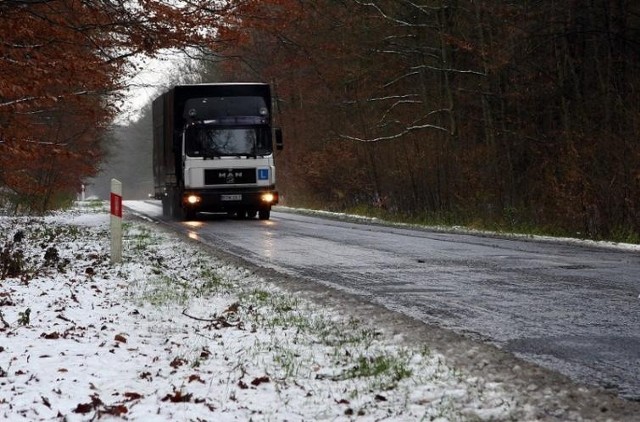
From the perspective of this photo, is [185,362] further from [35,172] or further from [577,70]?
[35,172]

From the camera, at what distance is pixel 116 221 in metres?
11.6

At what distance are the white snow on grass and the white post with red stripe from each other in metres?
2.30

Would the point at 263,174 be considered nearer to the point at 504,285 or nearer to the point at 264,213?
the point at 264,213

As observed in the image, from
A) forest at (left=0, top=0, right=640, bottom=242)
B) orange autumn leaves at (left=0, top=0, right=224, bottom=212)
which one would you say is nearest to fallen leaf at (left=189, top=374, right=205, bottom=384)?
orange autumn leaves at (left=0, top=0, right=224, bottom=212)

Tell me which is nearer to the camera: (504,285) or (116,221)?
(504,285)

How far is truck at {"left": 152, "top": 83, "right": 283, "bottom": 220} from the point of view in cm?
2384

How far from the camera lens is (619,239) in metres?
15.2

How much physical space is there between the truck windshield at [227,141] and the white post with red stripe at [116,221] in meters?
12.2

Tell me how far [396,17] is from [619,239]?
12683 millimetres

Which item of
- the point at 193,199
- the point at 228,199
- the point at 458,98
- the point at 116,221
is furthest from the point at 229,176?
the point at 116,221

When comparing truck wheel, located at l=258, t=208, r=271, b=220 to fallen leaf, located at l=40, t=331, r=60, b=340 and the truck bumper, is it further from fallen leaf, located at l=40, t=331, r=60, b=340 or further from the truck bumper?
fallen leaf, located at l=40, t=331, r=60, b=340

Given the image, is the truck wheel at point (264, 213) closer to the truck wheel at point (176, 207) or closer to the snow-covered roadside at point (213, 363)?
the truck wheel at point (176, 207)

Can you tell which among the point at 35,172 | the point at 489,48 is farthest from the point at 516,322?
the point at 35,172

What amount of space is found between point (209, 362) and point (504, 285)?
4562mm
